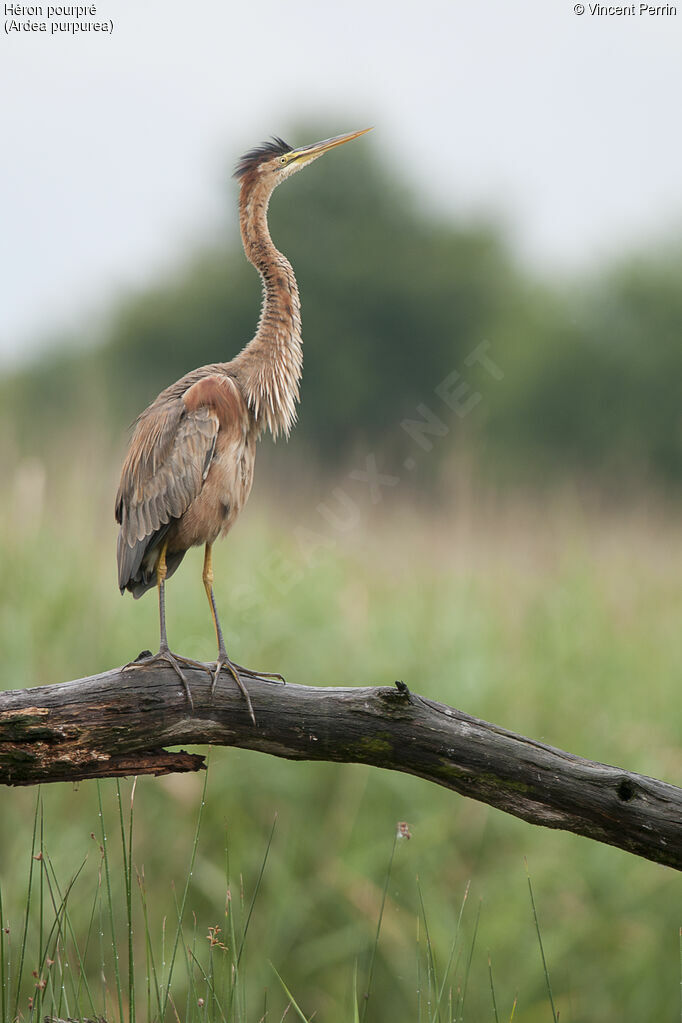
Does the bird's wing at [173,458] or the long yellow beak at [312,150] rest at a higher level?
the long yellow beak at [312,150]

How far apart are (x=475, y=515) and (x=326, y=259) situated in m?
6.06

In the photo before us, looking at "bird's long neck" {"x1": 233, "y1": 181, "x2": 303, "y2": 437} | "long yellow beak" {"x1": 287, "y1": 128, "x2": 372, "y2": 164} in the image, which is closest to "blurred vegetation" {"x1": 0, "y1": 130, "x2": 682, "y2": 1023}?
"bird's long neck" {"x1": 233, "y1": 181, "x2": 303, "y2": 437}

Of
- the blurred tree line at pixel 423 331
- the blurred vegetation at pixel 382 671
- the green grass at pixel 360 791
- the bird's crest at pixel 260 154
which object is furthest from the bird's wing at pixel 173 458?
the blurred tree line at pixel 423 331

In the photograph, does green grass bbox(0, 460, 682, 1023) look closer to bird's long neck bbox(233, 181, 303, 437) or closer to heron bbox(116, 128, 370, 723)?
heron bbox(116, 128, 370, 723)

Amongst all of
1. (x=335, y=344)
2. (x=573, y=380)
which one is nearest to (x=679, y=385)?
(x=573, y=380)

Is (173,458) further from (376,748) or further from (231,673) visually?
(376,748)

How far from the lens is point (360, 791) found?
380cm

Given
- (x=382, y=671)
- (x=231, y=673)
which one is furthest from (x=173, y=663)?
(x=382, y=671)

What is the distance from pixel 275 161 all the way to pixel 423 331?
30.3ft

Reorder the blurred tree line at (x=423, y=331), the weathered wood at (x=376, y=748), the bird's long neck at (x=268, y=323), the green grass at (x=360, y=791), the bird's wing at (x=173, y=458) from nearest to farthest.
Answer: the weathered wood at (x=376, y=748) < the bird's long neck at (x=268, y=323) < the bird's wing at (x=173, y=458) < the green grass at (x=360, y=791) < the blurred tree line at (x=423, y=331)

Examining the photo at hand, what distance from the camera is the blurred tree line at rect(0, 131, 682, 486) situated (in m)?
8.73

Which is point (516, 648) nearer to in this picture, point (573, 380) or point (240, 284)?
point (240, 284)

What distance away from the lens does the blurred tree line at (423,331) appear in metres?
8.73

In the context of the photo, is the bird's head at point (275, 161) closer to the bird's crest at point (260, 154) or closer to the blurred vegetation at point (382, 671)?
the bird's crest at point (260, 154)
